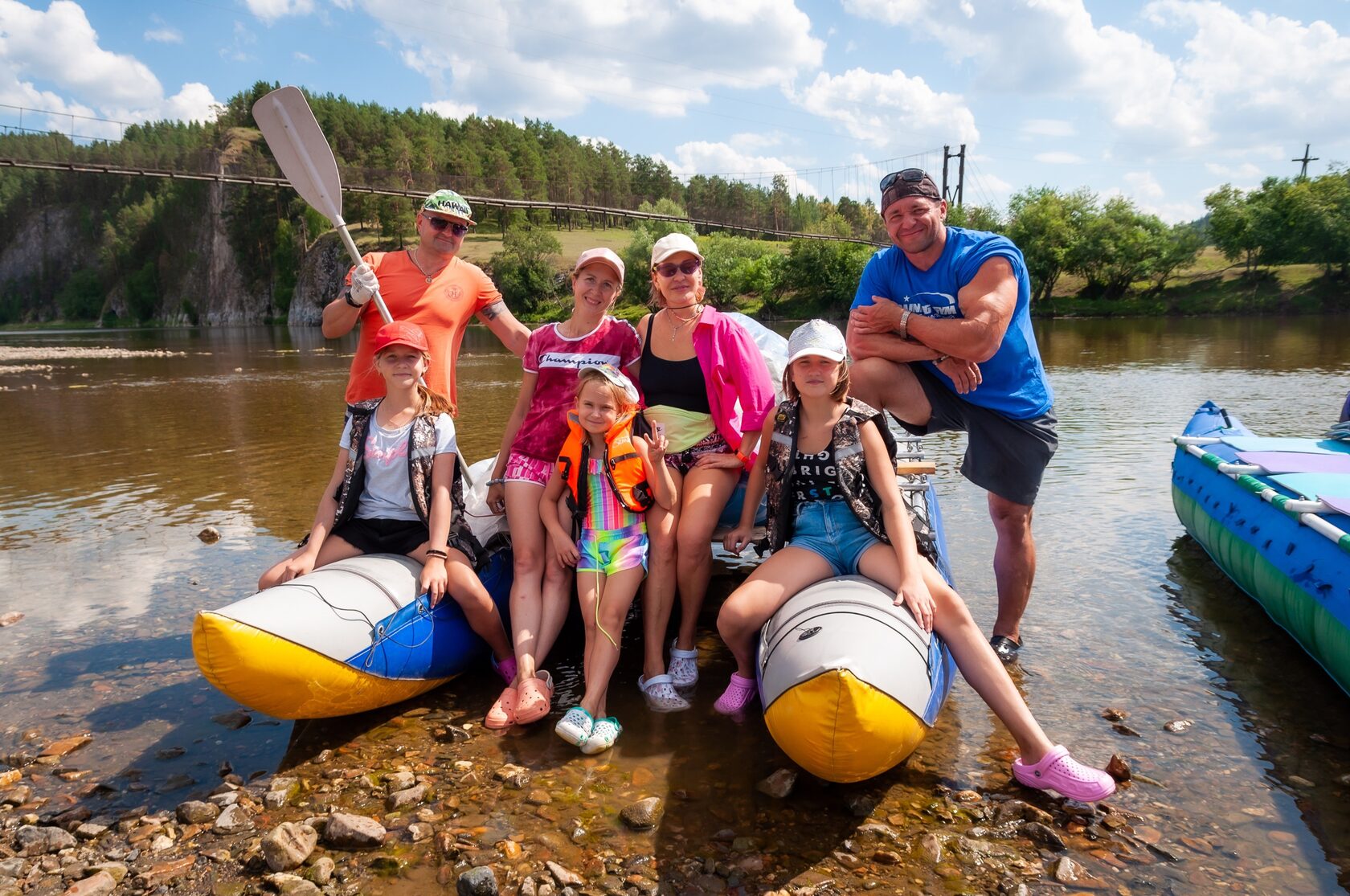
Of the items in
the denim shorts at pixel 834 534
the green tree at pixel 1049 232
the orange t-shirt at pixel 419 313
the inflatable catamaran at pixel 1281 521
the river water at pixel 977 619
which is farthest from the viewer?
the green tree at pixel 1049 232

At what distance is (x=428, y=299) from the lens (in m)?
5.11

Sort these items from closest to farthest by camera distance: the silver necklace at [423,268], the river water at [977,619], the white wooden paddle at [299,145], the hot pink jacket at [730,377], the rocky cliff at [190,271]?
the river water at [977,619] < the hot pink jacket at [730,377] < the silver necklace at [423,268] < the white wooden paddle at [299,145] < the rocky cliff at [190,271]

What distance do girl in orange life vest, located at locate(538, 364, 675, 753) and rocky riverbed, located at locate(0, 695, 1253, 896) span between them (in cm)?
76

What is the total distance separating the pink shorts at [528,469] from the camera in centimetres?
452

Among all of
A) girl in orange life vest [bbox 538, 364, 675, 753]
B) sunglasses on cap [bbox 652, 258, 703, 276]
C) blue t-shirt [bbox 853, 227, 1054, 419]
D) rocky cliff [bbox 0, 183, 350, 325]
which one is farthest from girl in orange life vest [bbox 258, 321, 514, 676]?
rocky cliff [bbox 0, 183, 350, 325]

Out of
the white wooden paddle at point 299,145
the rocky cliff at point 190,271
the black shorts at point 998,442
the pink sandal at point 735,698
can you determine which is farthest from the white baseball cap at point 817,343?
the rocky cliff at point 190,271

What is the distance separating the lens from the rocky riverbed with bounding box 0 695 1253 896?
2877 mm

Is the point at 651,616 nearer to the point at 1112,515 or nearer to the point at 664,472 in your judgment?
the point at 664,472

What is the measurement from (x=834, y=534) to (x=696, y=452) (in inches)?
38.6

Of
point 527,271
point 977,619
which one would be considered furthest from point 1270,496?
point 527,271

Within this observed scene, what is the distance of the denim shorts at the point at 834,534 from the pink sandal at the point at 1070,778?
1062 mm

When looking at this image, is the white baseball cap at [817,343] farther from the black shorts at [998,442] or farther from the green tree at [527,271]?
the green tree at [527,271]

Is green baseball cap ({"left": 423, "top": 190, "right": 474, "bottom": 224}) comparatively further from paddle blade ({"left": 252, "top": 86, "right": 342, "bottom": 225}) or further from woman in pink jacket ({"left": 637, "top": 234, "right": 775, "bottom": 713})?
woman in pink jacket ({"left": 637, "top": 234, "right": 775, "bottom": 713})

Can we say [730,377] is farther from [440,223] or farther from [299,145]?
[299,145]
